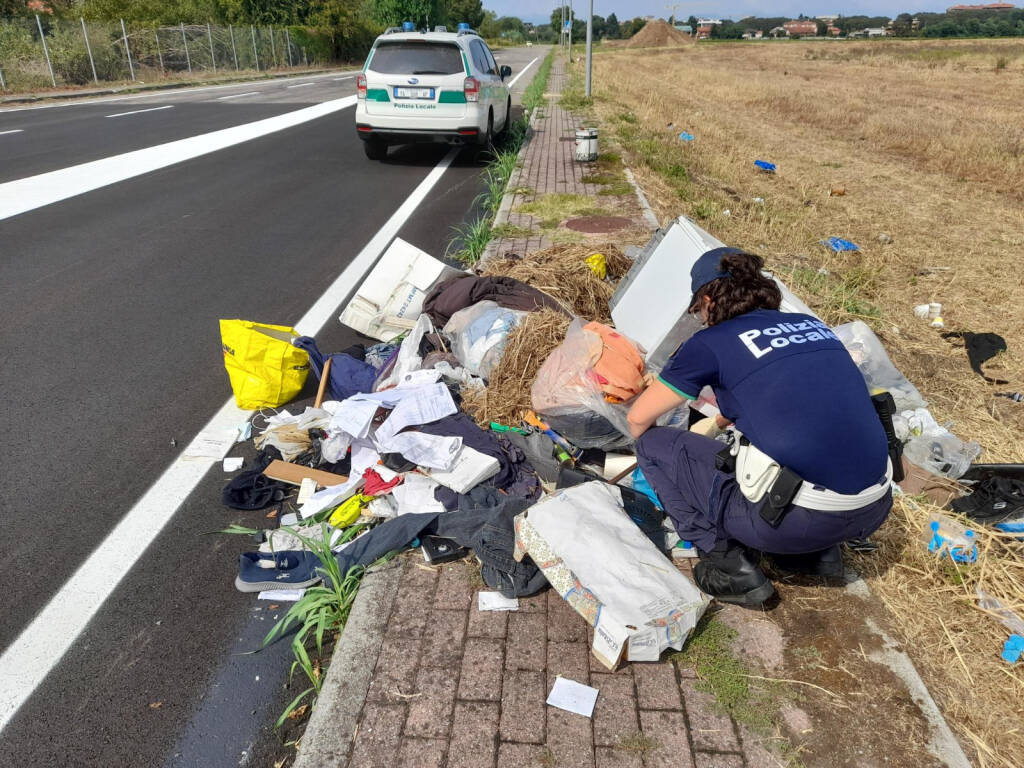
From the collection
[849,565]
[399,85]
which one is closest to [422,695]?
[849,565]

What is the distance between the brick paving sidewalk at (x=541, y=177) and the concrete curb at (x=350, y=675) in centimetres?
473

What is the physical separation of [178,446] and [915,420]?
14.0 feet

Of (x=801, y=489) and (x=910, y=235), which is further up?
(x=801, y=489)

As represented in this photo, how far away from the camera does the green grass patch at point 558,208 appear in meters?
8.74

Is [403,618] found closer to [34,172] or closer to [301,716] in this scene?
[301,716]

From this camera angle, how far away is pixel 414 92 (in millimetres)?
11227

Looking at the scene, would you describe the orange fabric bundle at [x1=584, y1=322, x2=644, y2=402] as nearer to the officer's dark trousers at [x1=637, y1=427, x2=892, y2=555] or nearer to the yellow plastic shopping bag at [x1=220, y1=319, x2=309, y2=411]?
the officer's dark trousers at [x1=637, y1=427, x2=892, y2=555]

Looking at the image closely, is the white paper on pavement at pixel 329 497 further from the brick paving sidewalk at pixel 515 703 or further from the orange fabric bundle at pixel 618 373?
the orange fabric bundle at pixel 618 373

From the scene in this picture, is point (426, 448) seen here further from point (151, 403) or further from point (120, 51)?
point (120, 51)

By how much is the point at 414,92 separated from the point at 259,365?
7.89 meters

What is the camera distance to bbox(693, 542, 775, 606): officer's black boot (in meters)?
2.97

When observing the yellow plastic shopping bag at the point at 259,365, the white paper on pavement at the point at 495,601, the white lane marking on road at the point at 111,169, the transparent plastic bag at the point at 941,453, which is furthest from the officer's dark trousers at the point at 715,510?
the white lane marking on road at the point at 111,169

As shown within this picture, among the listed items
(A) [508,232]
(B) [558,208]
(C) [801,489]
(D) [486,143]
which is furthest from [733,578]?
(D) [486,143]

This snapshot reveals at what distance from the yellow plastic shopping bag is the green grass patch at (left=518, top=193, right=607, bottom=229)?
4.40m
